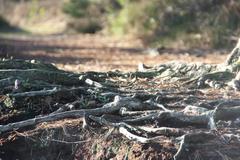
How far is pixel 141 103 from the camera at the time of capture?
677 centimetres

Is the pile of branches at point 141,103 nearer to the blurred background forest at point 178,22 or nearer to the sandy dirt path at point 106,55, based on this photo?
the sandy dirt path at point 106,55

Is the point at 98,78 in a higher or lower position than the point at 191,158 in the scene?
higher

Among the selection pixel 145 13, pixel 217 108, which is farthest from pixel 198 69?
pixel 145 13

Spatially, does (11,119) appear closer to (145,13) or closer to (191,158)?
(191,158)

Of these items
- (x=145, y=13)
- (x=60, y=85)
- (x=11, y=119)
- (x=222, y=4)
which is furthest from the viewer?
(x=145, y=13)

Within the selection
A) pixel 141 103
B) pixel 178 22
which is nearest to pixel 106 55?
pixel 178 22

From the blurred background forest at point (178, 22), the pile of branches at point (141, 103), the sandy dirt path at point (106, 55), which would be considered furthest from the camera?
the blurred background forest at point (178, 22)

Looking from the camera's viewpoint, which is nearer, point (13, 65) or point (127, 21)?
point (13, 65)

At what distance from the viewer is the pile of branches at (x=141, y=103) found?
6.04 meters

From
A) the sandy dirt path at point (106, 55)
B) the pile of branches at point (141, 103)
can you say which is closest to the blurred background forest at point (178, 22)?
the sandy dirt path at point (106, 55)

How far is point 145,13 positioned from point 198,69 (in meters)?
9.31

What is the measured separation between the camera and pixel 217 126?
632cm

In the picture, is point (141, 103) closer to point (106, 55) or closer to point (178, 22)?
point (106, 55)

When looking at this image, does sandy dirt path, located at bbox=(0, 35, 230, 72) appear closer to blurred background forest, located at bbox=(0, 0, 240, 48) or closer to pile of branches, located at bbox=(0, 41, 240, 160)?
blurred background forest, located at bbox=(0, 0, 240, 48)
